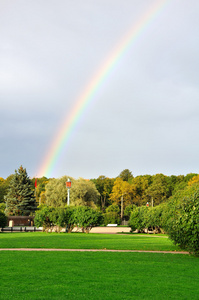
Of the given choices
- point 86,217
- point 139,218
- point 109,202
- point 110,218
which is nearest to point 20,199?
point 110,218

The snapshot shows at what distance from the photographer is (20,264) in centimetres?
1012

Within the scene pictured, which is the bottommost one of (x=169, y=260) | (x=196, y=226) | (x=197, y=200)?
(x=169, y=260)

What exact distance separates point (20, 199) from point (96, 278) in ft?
179

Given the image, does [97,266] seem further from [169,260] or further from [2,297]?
[2,297]

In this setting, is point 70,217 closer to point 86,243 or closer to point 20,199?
point 86,243

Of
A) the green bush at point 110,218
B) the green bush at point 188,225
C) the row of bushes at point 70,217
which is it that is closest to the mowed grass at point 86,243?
the green bush at point 188,225

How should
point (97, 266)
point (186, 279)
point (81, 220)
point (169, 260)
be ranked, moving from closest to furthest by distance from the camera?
point (186, 279), point (97, 266), point (169, 260), point (81, 220)

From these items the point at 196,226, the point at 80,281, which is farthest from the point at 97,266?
the point at 196,226

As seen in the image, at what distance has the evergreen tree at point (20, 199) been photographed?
2361 inches

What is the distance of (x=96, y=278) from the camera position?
8086mm

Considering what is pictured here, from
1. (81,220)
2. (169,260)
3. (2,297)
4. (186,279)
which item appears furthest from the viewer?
(81,220)

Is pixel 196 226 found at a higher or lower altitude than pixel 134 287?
higher

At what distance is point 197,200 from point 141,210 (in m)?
24.0

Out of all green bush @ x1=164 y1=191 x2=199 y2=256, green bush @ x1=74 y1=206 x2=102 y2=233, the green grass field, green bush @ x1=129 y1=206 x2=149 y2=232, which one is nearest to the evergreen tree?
green bush @ x1=129 y1=206 x2=149 y2=232
